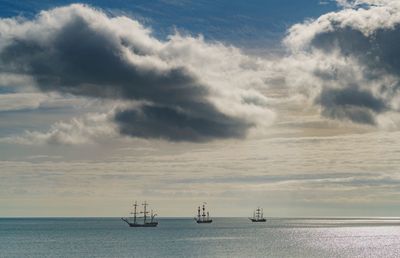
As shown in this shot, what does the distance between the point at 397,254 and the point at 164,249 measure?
68.6m

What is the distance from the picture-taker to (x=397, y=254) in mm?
176750

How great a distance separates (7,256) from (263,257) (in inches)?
2805

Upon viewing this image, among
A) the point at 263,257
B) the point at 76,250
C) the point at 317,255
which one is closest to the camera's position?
the point at 263,257

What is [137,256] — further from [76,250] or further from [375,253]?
[375,253]

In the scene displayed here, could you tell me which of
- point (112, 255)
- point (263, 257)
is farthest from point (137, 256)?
point (263, 257)

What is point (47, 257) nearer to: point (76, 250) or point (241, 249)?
point (76, 250)

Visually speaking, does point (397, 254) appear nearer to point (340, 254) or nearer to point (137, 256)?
point (340, 254)

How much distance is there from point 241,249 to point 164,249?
23.7 meters

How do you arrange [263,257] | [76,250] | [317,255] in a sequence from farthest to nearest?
[76,250] < [317,255] < [263,257]

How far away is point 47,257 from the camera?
164875 millimetres

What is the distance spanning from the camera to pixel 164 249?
188 meters

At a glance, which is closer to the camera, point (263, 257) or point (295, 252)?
point (263, 257)

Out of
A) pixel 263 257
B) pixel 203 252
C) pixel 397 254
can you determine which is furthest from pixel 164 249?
pixel 397 254

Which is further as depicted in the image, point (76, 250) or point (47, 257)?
point (76, 250)
